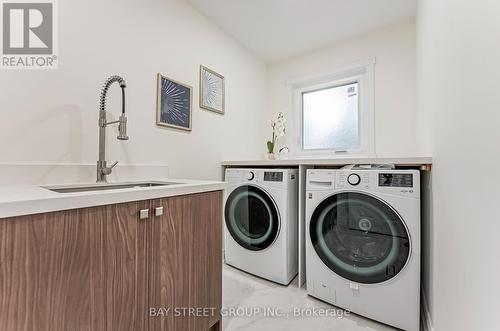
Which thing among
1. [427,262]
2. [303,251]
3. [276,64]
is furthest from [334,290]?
[276,64]

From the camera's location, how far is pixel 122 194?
0.76 meters

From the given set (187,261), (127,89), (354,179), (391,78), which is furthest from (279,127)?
(187,261)

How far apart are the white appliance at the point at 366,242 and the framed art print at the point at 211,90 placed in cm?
105

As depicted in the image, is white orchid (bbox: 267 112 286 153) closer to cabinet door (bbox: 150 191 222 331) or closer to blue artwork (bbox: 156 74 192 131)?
blue artwork (bbox: 156 74 192 131)

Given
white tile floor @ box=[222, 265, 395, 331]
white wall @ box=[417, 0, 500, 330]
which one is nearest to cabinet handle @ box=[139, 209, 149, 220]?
white tile floor @ box=[222, 265, 395, 331]

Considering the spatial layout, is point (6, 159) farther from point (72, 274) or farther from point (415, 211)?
point (415, 211)

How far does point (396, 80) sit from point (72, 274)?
2.61 m

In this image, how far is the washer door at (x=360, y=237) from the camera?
1247mm

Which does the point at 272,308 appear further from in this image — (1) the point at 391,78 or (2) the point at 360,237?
(1) the point at 391,78

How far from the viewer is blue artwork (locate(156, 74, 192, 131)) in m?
1.56

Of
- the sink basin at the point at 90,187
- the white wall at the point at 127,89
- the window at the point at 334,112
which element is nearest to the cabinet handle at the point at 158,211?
the sink basin at the point at 90,187

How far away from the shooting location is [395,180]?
49.4 inches

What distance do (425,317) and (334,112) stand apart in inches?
75.3

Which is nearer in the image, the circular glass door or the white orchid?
the circular glass door
